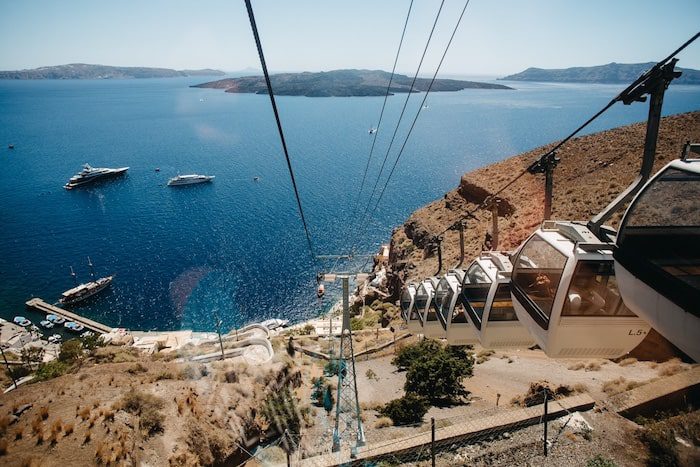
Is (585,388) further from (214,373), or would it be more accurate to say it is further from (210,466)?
(214,373)

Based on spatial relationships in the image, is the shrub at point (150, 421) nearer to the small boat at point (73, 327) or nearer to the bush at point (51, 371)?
the bush at point (51, 371)

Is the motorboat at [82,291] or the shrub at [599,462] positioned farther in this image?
the motorboat at [82,291]

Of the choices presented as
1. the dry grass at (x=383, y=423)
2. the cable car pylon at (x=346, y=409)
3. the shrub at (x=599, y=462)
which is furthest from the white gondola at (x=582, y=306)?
the dry grass at (x=383, y=423)

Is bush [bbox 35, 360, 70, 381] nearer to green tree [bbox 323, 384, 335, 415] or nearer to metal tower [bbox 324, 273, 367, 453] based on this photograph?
green tree [bbox 323, 384, 335, 415]

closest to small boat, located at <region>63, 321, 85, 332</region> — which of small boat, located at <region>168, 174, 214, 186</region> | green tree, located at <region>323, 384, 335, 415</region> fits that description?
green tree, located at <region>323, 384, 335, 415</region>

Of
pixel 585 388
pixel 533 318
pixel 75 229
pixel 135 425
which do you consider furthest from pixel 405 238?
pixel 75 229

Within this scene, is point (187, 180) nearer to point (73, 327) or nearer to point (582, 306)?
point (73, 327)
